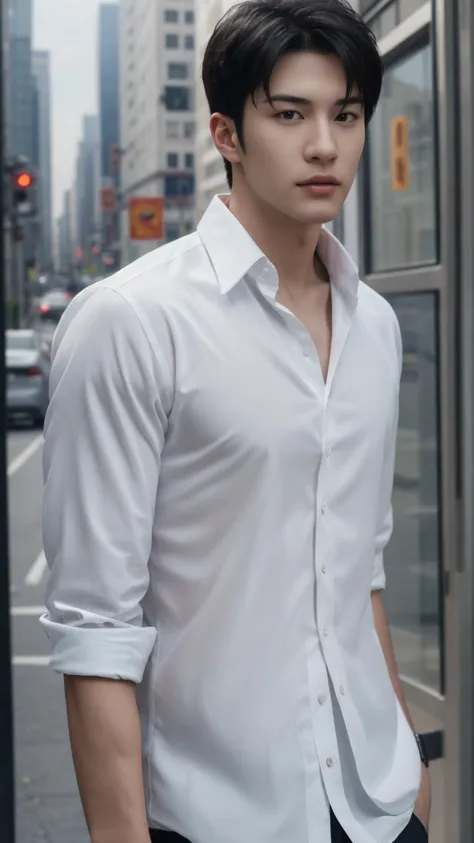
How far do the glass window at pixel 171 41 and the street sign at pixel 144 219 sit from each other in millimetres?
75515

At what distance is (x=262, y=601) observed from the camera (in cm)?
141

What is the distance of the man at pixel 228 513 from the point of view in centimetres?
136

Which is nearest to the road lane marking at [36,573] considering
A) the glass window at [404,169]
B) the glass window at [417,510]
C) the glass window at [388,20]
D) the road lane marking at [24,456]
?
the road lane marking at [24,456]

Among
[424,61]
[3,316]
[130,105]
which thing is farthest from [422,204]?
[130,105]

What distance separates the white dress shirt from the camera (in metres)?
1.37

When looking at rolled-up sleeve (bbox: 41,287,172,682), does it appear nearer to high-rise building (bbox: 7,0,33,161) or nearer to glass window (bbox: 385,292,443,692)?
glass window (bbox: 385,292,443,692)

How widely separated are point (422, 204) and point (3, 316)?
104cm

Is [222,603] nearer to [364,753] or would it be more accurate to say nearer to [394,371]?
[364,753]

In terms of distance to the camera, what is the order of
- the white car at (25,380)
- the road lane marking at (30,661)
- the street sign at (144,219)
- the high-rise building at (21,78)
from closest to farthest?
the road lane marking at (30,661) → the street sign at (144,219) → the white car at (25,380) → the high-rise building at (21,78)

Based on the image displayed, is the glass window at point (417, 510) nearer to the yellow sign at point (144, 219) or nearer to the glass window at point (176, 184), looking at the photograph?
the yellow sign at point (144, 219)

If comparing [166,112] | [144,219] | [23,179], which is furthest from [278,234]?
[166,112]

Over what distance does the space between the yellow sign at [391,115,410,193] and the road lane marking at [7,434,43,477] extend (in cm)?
1070

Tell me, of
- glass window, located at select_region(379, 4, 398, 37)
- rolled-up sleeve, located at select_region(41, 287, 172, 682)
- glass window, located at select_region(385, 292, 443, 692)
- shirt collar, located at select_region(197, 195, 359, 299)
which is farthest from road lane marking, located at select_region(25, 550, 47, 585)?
rolled-up sleeve, located at select_region(41, 287, 172, 682)

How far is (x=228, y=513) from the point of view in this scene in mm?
1396
